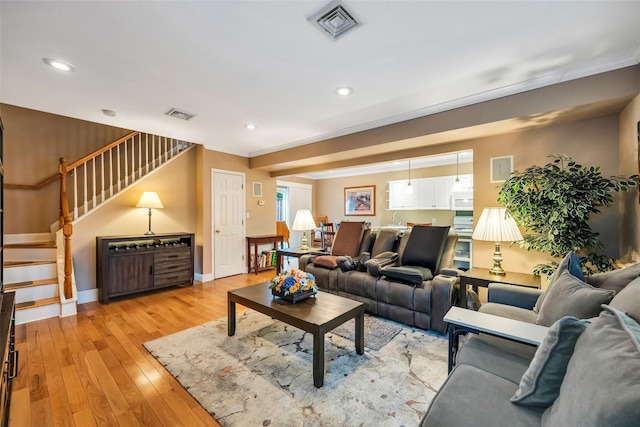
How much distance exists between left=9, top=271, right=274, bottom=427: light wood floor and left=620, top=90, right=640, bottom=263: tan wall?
3.43 metres

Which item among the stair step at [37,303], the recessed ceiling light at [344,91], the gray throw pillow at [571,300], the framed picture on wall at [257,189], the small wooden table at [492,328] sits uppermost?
the recessed ceiling light at [344,91]

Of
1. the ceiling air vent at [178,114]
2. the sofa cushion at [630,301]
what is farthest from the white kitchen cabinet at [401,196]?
the sofa cushion at [630,301]

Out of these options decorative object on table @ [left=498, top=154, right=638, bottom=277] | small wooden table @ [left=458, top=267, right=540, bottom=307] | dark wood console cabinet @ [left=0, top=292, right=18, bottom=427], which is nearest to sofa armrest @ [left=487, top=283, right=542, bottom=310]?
small wooden table @ [left=458, top=267, right=540, bottom=307]

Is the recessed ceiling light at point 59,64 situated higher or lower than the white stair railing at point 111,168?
higher

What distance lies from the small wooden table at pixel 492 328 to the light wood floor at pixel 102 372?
4.95 feet

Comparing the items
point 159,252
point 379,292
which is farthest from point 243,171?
point 379,292

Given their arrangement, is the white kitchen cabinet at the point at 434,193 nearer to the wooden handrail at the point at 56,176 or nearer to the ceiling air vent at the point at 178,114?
the ceiling air vent at the point at 178,114

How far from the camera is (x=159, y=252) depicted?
4.17 metres

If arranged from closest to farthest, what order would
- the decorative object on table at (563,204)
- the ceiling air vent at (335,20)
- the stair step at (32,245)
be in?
1. the ceiling air vent at (335,20)
2. the decorative object on table at (563,204)
3. the stair step at (32,245)

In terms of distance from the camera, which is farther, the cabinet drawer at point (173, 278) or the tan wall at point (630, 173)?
the cabinet drawer at point (173, 278)

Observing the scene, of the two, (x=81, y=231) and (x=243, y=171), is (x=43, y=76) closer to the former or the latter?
(x=81, y=231)

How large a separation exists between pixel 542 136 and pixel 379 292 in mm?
2470

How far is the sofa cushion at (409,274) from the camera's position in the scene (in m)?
2.84

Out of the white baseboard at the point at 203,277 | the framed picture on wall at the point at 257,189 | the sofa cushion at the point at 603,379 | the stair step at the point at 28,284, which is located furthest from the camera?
the framed picture on wall at the point at 257,189
